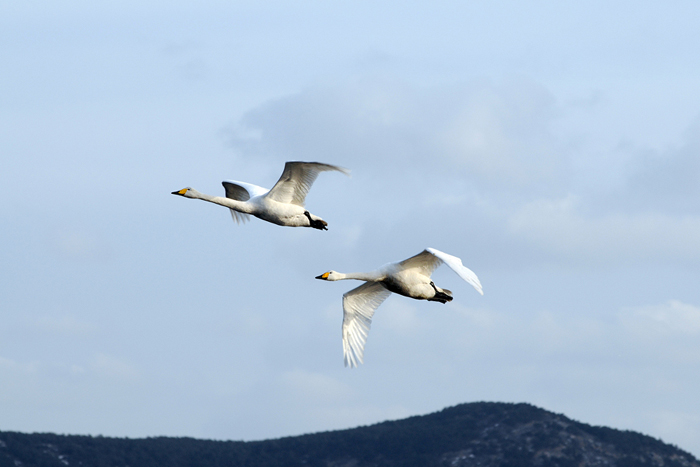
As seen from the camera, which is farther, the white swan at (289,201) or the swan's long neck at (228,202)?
the swan's long neck at (228,202)

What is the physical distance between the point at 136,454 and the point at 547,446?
7618 centimetres

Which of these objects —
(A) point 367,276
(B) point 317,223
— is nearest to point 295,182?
(B) point 317,223

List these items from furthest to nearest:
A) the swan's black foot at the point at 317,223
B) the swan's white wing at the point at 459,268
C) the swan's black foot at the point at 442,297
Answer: the swan's black foot at the point at 317,223 → the swan's black foot at the point at 442,297 → the swan's white wing at the point at 459,268

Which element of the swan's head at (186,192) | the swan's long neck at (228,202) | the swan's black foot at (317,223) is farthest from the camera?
the swan's head at (186,192)

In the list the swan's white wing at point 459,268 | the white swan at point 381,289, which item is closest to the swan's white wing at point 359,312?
the white swan at point 381,289

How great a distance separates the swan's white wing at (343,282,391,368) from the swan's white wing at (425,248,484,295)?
5016 millimetres

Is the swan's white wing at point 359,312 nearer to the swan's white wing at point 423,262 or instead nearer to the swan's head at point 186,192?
the swan's white wing at point 423,262

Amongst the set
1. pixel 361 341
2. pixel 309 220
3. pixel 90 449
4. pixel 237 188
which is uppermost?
pixel 90 449

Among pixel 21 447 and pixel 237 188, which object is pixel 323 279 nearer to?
pixel 237 188

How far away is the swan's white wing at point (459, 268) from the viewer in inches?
1138

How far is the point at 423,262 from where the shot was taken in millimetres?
34906

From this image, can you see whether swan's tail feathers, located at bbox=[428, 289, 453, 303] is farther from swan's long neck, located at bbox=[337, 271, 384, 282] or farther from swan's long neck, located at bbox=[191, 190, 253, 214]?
swan's long neck, located at bbox=[191, 190, 253, 214]

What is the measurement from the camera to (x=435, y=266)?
35.4 meters

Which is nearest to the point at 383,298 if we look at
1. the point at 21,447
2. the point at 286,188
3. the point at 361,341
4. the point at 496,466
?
the point at 361,341
